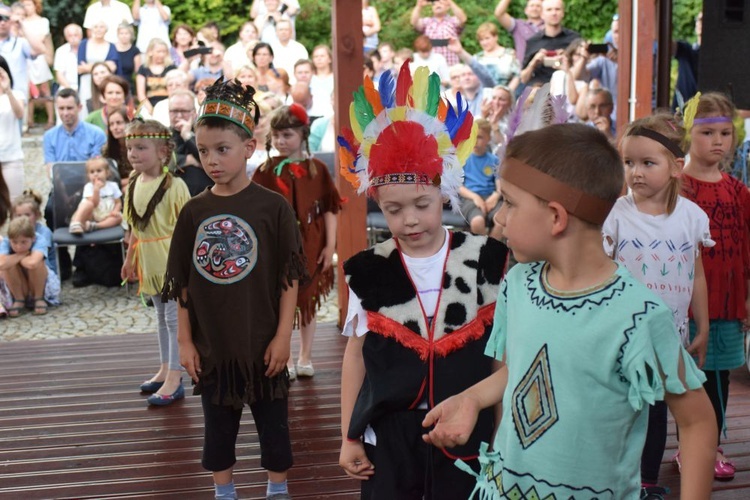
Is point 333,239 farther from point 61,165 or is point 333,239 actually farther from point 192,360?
point 61,165

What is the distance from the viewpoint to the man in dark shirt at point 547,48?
927 centimetres

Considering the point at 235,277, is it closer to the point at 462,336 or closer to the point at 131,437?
the point at 462,336

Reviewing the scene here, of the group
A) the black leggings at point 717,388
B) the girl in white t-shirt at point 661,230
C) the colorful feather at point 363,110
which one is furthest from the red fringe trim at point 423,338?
the black leggings at point 717,388

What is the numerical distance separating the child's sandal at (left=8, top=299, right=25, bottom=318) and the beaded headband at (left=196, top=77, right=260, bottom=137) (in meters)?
5.10

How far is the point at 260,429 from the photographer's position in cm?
325

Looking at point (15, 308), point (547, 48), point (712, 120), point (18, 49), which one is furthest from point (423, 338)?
point (18, 49)

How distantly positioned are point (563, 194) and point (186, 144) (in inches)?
245

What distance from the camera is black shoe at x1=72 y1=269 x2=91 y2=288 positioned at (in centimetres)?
856

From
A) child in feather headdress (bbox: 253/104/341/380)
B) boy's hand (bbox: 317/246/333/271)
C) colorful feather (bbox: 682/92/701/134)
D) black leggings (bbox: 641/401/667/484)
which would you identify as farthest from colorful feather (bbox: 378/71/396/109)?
boy's hand (bbox: 317/246/333/271)

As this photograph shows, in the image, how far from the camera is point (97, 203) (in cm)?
820

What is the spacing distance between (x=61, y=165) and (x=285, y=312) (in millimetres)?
5887

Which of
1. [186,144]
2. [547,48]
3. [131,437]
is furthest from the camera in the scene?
[547,48]

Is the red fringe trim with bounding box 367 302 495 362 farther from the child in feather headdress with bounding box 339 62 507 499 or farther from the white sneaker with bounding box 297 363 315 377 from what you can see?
the white sneaker with bounding box 297 363 315 377

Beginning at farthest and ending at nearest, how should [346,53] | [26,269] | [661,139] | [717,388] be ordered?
[26,269]
[346,53]
[717,388]
[661,139]
